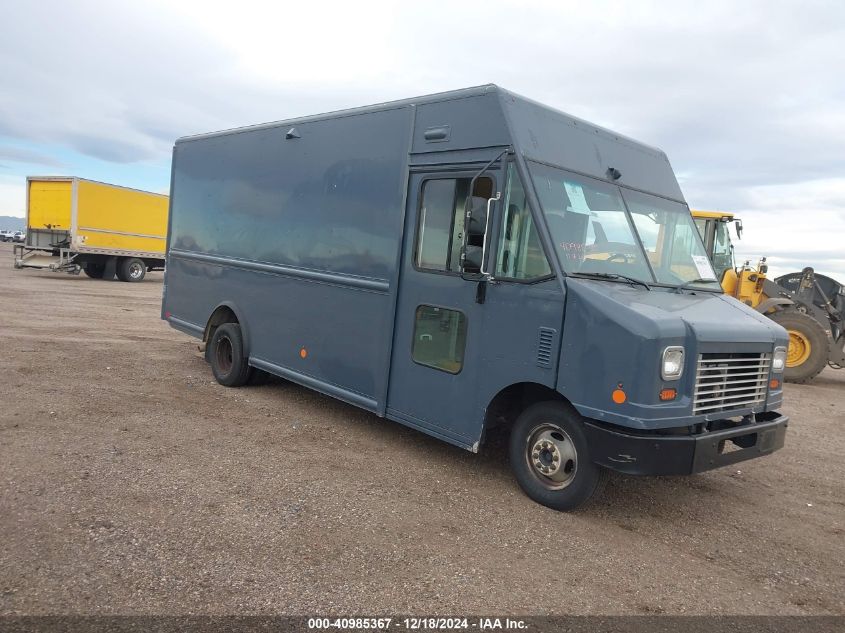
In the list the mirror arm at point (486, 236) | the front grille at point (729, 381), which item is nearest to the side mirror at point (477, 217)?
the mirror arm at point (486, 236)

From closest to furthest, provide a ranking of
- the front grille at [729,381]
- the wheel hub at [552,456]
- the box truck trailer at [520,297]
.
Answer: the box truck trailer at [520,297]
the front grille at [729,381]
the wheel hub at [552,456]

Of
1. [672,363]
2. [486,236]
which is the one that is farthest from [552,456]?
[486,236]

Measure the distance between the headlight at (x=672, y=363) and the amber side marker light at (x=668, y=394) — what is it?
84mm

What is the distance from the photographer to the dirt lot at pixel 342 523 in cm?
336

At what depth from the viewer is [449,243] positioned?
17.0ft

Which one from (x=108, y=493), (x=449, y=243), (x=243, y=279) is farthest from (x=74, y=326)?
(x=449, y=243)

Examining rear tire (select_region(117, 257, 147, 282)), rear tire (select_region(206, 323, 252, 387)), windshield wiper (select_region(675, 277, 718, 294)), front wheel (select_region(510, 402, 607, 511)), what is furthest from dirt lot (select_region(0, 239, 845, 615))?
rear tire (select_region(117, 257, 147, 282))

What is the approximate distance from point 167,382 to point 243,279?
1.59 m

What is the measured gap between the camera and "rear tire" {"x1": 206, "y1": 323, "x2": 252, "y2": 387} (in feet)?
24.9

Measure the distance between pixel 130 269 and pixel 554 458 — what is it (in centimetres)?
2293

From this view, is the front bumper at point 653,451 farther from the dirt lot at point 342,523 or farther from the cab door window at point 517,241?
the cab door window at point 517,241

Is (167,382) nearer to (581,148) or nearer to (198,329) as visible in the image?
(198,329)

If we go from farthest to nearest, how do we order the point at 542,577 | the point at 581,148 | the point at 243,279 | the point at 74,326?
the point at 74,326
the point at 243,279
the point at 581,148
the point at 542,577

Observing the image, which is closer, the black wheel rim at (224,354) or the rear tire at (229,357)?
the rear tire at (229,357)
